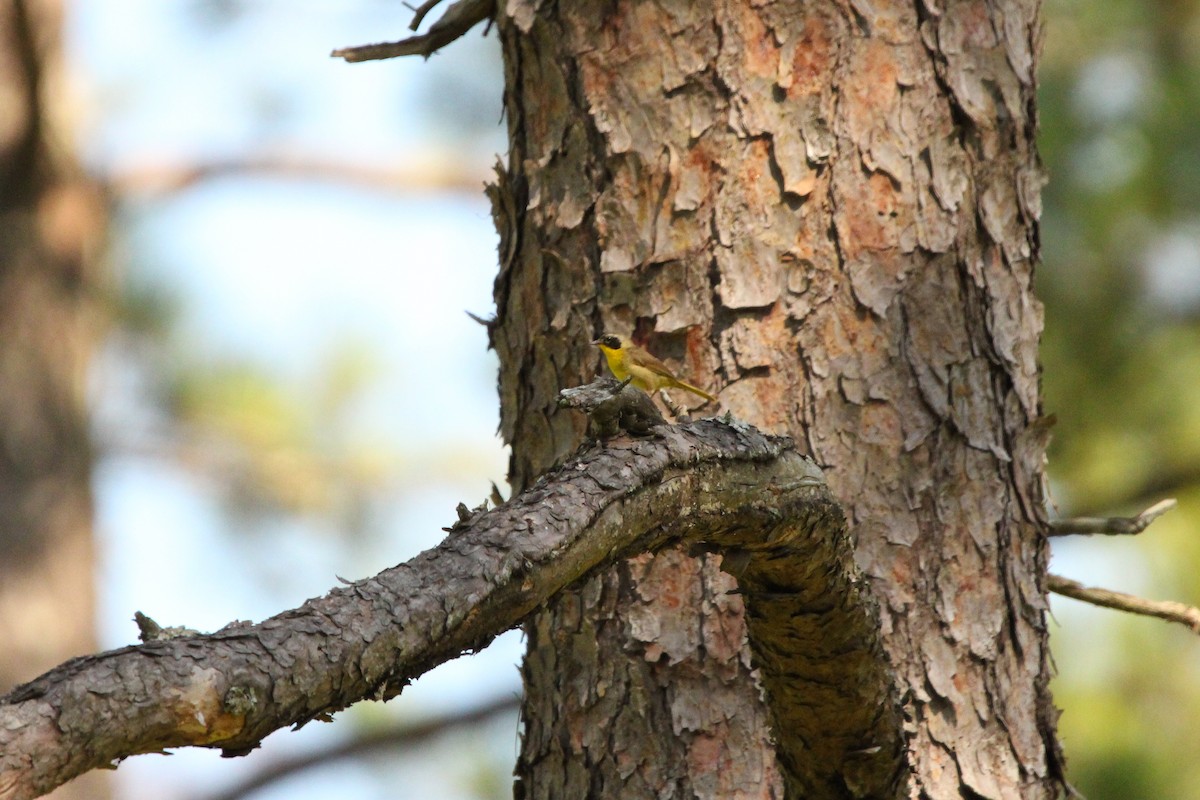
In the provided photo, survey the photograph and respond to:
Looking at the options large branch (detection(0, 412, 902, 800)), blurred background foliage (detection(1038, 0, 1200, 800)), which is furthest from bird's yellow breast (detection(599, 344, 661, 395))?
blurred background foliage (detection(1038, 0, 1200, 800))

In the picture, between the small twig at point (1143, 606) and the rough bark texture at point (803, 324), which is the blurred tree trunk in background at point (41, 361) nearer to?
the rough bark texture at point (803, 324)

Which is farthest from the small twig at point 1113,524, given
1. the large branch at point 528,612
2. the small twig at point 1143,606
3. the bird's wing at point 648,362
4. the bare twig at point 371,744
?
the bare twig at point 371,744

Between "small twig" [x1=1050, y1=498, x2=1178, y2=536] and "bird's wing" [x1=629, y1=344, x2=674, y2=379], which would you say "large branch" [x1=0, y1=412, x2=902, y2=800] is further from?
"small twig" [x1=1050, y1=498, x2=1178, y2=536]

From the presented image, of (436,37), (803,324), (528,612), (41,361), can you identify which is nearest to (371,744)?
(41,361)

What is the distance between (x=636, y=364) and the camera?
7.32ft

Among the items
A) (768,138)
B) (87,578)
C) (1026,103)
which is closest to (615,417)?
(768,138)

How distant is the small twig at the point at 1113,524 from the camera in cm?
229

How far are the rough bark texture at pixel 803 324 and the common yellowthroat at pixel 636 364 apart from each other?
3 cm

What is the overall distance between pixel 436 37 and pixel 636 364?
931 mm

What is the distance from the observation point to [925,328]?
7.46 ft

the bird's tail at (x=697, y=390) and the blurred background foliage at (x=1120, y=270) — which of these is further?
the blurred background foliage at (x=1120, y=270)

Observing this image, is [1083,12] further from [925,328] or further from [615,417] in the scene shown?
[615,417]

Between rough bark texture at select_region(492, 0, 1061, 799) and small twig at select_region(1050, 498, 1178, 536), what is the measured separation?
0.11m

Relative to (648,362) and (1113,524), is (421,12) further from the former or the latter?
(1113,524)
